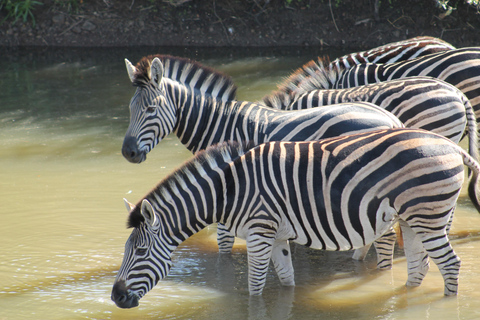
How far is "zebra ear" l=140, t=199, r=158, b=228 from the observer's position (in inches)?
181

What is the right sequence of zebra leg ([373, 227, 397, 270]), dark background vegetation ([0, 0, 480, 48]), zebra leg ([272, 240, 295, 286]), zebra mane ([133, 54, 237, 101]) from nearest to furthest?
1. zebra leg ([272, 240, 295, 286])
2. zebra leg ([373, 227, 397, 270])
3. zebra mane ([133, 54, 237, 101])
4. dark background vegetation ([0, 0, 480, 48])

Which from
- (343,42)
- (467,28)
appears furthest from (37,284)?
(467,28)

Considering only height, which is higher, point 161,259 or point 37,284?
point 161,259

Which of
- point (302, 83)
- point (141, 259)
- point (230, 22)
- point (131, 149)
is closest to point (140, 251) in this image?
point (141, 259)

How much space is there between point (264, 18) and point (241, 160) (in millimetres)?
11553

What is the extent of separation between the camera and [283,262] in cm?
539

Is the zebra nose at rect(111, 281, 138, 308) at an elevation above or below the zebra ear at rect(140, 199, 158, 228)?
below

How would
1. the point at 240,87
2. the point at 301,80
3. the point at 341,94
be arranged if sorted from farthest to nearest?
the point at 240,87 → the point at 301,80 → the point at 341,94

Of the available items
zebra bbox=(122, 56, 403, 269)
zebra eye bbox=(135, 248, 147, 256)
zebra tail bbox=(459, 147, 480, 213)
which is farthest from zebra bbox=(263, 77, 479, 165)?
zebra eye bbox=(135, 248, 147, 256)

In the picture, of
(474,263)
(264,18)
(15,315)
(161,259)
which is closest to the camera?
(161,259)

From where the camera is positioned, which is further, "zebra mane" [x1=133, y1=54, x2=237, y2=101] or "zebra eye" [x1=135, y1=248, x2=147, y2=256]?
"zebra mane" [x1=133, y1=54, x2=237, y2=101]

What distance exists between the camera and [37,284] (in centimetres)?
580

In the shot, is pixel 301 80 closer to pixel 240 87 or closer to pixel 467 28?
pixel 240 87

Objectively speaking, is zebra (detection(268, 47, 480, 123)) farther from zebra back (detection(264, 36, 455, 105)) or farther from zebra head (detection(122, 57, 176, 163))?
zebra head (detection(122, 57, 176, 163))
